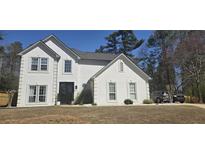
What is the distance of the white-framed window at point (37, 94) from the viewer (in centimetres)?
1516

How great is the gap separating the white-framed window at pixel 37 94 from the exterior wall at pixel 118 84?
160 inches

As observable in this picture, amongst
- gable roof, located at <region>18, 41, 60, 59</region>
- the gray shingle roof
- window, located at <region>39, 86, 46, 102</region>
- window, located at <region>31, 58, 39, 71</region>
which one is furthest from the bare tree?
window, located at <region>31, 58, 39, 71</region>

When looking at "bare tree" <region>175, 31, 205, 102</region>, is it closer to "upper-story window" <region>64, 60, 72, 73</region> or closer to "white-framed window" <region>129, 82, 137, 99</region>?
"white-framed window" <region>129, 82, 137, 99</region>

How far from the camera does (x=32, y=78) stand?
1552 cm

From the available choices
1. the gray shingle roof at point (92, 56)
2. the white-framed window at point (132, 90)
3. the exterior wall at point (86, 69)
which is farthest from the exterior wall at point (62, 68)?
the white-framed window at point (132, 90)

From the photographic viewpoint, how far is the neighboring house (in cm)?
1545

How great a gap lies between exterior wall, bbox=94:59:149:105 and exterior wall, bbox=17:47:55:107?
3620 mm

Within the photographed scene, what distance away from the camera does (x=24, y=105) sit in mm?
14789

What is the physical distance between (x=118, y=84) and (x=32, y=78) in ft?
22.3

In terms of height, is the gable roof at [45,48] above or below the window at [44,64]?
above

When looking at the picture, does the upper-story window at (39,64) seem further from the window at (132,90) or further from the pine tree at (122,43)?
the pine tree at (122,43)
